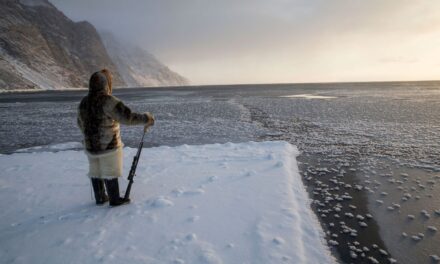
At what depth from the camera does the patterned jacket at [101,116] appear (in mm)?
4297

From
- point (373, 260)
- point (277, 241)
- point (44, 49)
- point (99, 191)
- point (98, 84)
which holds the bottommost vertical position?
point (373, 260)

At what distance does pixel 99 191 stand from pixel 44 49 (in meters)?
124

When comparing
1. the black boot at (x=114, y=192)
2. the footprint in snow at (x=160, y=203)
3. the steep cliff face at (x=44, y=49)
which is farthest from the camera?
the steep cliff face at (x=44, y=49)

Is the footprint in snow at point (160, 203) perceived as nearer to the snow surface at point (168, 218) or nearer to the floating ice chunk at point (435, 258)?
the snow surface at point (168, 218)

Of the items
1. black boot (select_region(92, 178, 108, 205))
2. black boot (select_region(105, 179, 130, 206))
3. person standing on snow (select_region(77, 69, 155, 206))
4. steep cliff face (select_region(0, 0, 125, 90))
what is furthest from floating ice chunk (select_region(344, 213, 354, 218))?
steep cliff face (select_region(0, 0, 125, 90))

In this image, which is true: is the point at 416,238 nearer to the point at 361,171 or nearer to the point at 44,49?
the point at 361,171

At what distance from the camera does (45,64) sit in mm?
102000

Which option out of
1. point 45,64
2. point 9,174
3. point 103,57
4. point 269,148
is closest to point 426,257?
point 269,148

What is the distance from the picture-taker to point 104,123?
4.39m

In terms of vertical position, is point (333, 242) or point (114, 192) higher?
point (114, 192)

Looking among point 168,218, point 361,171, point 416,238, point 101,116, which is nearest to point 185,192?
point 168,218

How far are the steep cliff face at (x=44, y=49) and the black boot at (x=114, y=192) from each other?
310 ft

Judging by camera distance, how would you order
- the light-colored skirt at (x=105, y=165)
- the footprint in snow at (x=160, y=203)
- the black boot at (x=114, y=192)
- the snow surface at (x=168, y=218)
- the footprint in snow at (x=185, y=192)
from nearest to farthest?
the snow surface at (x=168, y=218) < the light-colored skirt at (x=105, y=165) < the black boot at (x=114, y=192) < the footprint in snow at (x=160, y=203) < the footprint in snow at (x=185, y=192)

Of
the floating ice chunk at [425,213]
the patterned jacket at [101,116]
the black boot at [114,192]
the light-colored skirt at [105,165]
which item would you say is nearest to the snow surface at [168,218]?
the black boot at [114,192]
